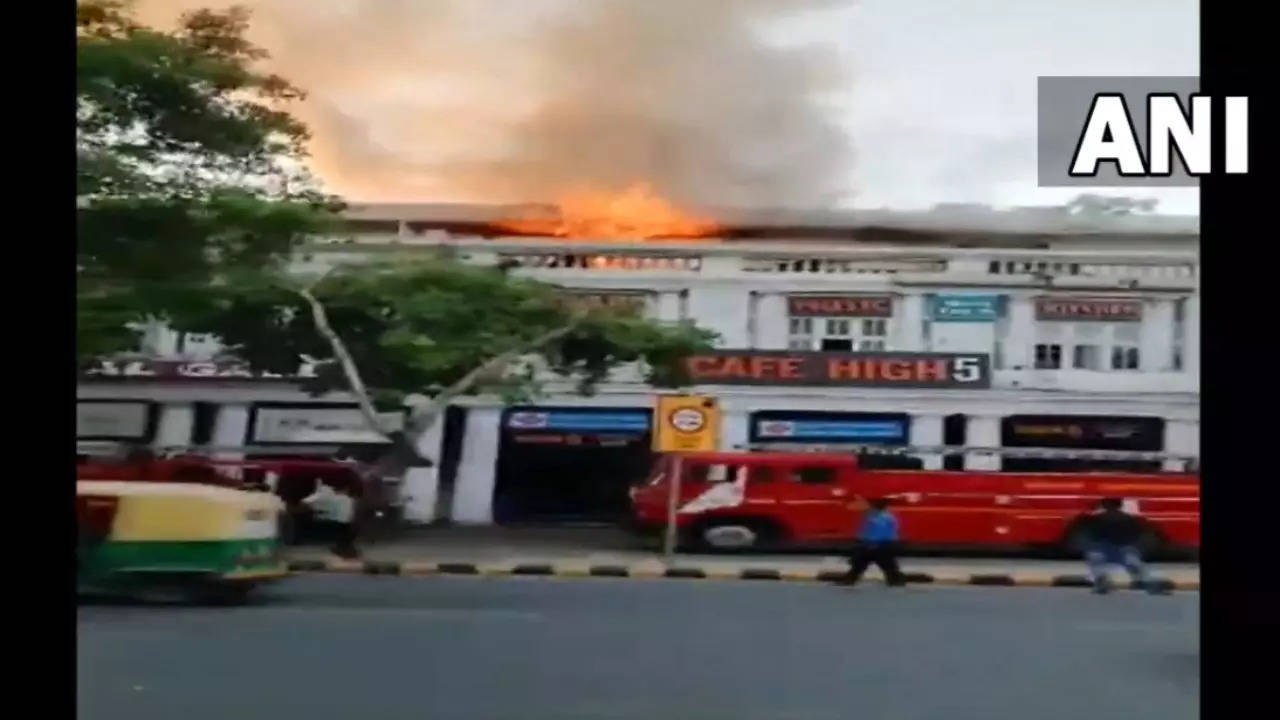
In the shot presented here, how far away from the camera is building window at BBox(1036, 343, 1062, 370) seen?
6.93 feet

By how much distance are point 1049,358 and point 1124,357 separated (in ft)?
0.42

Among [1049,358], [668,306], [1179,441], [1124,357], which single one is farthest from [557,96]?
[1179,441]

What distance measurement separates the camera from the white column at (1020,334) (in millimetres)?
2121

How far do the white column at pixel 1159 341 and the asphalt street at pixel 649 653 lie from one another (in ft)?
1.33

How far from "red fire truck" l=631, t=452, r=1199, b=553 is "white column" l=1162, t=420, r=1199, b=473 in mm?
21

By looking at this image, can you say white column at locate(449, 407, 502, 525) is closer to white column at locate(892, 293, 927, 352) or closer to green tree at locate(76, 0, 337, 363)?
green tree at locate(76, 0, 337, 363)

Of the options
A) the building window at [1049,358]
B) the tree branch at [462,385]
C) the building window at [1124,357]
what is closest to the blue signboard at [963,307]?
the building window at [1049,358]

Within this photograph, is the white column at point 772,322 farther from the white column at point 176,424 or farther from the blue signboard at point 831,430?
the white column at point 176,424

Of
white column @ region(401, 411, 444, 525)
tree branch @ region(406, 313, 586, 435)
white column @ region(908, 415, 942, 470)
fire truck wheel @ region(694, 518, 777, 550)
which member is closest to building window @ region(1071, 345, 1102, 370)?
white column @ region(908, 415, 942, 470)

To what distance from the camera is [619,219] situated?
7.06ft

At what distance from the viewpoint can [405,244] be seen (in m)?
2.16

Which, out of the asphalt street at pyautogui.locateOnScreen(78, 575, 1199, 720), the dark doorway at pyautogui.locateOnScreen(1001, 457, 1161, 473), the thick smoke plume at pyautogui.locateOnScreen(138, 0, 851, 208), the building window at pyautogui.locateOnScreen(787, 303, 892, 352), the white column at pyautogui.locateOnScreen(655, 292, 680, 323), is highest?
the thick smoke plume at pyautogui.locateOnScreen(138, 0, 851, 208)
